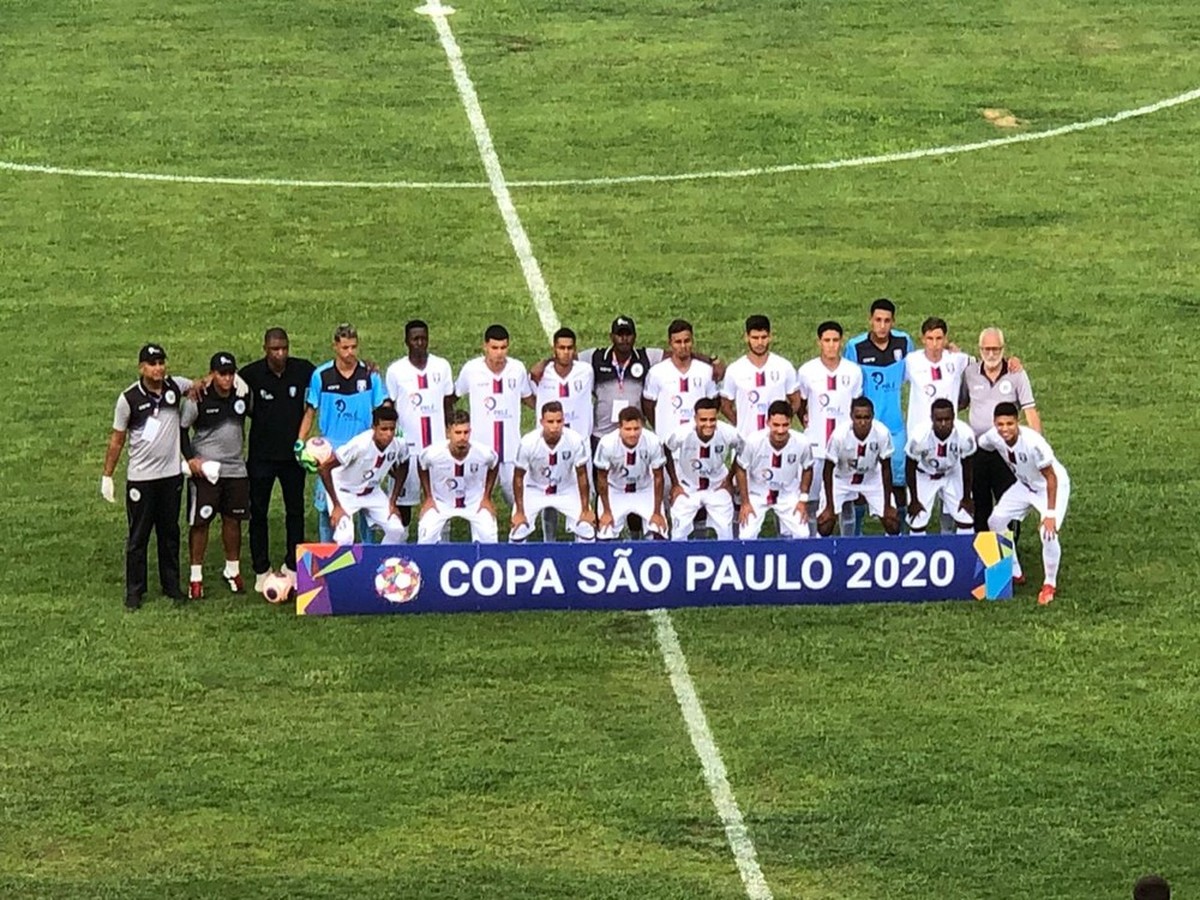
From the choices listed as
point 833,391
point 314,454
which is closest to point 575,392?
point 833,391

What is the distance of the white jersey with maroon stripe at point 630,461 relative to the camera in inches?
668

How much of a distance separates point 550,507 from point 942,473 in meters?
2.53

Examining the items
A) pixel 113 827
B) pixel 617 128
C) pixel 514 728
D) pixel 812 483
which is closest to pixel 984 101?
pixel 617 128

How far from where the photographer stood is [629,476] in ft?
56.2

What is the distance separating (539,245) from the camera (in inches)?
968

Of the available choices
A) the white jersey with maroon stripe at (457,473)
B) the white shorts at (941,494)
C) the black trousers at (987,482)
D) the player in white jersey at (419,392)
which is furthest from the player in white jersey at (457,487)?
the black trousers at (987,482)

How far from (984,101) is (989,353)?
38.2 feet

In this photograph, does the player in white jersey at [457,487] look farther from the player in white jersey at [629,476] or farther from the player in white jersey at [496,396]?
the player in white jersey at [629,476]

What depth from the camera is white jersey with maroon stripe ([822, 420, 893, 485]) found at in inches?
671

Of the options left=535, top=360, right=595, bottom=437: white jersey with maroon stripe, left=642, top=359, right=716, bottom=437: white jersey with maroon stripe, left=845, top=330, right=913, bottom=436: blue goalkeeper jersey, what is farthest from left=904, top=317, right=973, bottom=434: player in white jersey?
left=535, top=360, right=595, bottom=437: white jersey with maroon stripe

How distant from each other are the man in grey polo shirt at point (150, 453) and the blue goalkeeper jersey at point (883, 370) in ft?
14.7

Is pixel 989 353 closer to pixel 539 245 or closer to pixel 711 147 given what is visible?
pixel 539 245

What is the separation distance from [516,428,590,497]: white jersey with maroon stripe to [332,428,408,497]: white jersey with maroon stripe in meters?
0.79

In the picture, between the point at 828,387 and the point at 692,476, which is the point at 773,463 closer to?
the point at 692,476
